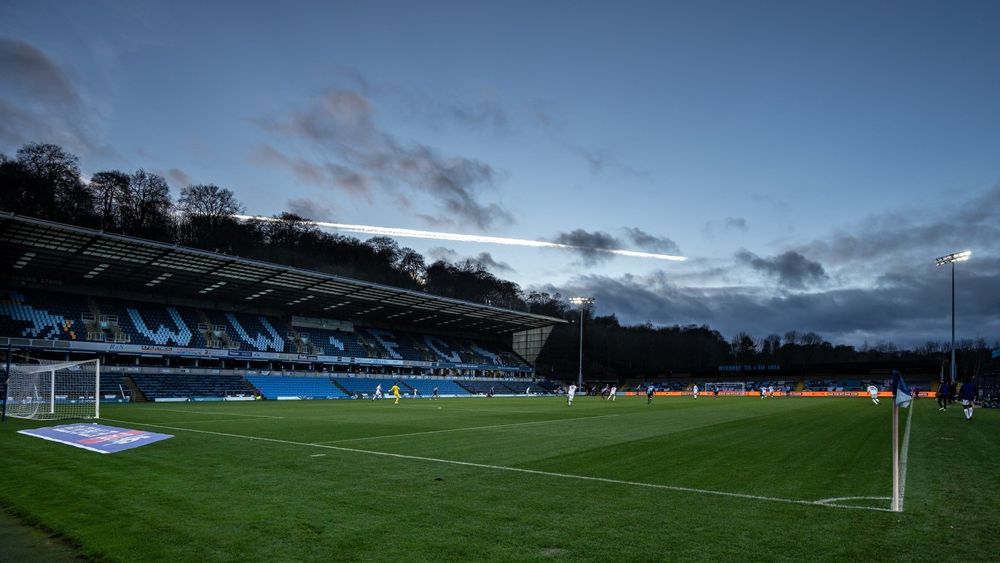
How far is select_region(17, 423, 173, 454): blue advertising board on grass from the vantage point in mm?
13915

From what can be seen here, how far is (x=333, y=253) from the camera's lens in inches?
3932

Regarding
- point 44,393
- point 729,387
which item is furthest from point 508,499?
point 729,387

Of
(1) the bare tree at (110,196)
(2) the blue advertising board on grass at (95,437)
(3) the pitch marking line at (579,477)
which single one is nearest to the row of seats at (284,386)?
(1) the bare tree at (110,196)

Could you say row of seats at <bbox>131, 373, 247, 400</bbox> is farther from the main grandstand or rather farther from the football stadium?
the football stadium

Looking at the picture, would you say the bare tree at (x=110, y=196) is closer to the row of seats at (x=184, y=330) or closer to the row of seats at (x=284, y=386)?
the row of seats at (x=184, y=330)

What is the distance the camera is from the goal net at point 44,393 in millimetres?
23047

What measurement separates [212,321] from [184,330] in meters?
4.56

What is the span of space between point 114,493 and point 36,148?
61989mm

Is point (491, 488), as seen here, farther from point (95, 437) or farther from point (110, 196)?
point (110, 196)

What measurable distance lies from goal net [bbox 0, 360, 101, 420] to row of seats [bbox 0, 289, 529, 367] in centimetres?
1454

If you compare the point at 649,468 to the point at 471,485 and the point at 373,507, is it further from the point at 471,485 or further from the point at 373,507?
the point at 373,507

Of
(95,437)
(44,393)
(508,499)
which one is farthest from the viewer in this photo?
(44,393)

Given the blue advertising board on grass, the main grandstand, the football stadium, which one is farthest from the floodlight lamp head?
the blue advertising board on grass

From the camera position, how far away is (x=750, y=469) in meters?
11.4
